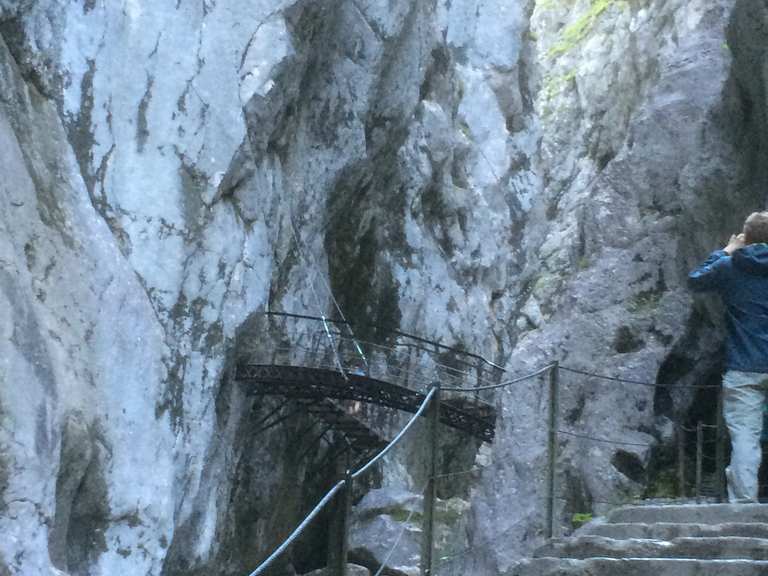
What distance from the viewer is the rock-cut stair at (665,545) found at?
14.2 feet

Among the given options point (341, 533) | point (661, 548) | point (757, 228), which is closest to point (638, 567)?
point (661, 548)

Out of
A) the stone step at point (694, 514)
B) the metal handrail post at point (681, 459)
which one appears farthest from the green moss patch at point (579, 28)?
the stone step at point (694, 514)

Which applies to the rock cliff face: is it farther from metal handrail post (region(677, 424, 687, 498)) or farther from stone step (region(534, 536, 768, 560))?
stone step (region(534, 536, 768, 560))

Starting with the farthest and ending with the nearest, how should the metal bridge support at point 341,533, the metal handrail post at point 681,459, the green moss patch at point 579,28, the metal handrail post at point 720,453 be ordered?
1. the green moss patch at point 579,28
2. the metal handrail post at point 681,459
3. the metal handrail post at point 720,453
4. the metal bridge support at point 341,533

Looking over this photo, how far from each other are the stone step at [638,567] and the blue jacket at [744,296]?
210 cm

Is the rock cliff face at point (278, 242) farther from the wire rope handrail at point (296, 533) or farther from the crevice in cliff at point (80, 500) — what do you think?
the wire rope handrail at point (296, 533)

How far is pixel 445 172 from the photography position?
25.0m

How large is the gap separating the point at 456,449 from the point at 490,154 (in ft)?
28.8

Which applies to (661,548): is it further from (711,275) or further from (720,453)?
(720,453)

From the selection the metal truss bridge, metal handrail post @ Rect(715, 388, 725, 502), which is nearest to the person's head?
metal handrail post @ Rect(715, 388, 725, 502)

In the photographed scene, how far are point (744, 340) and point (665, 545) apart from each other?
197cm

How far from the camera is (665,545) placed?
4680 millimetres

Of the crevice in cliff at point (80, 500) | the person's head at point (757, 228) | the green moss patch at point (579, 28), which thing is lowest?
the crevice in cliff at point (80, 500)

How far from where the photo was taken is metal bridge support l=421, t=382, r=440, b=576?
511cm
